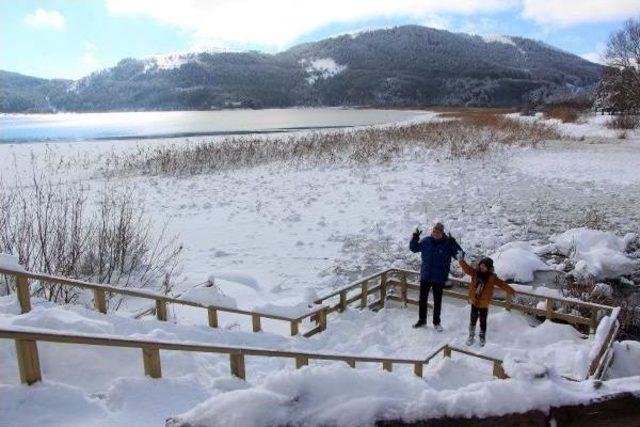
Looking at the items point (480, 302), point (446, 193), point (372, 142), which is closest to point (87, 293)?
point (480, 302)

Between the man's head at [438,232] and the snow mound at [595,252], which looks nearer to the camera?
the man's head at [438,232]

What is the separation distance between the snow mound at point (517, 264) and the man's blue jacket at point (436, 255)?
2613mm

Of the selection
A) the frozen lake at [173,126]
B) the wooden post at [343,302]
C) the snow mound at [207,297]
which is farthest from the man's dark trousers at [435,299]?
the frozen lake at [173,126]

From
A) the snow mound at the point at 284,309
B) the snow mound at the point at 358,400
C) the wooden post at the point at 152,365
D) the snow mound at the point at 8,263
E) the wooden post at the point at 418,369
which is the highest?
the snow mound at the point at 358,400

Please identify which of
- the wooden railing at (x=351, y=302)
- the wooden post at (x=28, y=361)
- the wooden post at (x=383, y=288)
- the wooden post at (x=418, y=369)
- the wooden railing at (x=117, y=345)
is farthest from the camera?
the wooden post at (x=383, y=288)

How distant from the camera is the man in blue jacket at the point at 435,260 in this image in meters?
8.01

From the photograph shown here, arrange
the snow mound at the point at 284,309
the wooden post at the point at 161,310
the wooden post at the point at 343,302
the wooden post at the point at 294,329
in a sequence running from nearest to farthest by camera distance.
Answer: the wooden post at the point at 161,310 → the snow mound at the point at 284,309 → the wooden post at the point at 294,329 → the wooden post at the point at 343,302

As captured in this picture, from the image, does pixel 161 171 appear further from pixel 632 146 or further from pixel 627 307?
pixel 632 146

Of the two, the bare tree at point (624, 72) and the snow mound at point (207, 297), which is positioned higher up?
the bare tree at point (624, 72)

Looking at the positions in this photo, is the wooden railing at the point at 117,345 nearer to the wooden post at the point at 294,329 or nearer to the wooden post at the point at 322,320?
the wooden post at the point at 294,329

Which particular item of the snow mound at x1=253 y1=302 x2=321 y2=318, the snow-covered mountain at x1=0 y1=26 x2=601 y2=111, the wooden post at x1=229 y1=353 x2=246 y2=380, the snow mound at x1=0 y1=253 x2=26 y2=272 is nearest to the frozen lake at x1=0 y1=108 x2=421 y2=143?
the snow mound at x1=253 y1=302 x2=321 y2=318

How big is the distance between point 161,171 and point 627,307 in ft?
60.5

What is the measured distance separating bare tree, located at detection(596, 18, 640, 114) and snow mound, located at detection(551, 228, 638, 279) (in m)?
34.3

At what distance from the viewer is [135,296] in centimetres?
678
